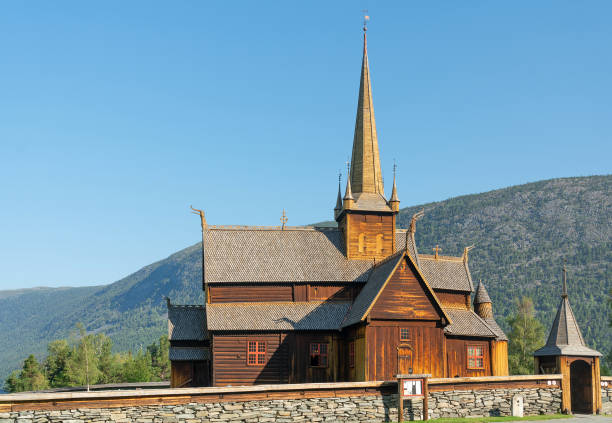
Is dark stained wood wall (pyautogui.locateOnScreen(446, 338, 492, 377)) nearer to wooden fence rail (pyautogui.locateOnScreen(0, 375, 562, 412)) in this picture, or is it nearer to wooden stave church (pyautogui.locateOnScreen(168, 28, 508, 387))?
wooden stave church (pyautogui.locateOnScreen(168, 28, 508, 387))

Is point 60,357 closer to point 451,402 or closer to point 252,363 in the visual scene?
point 252,363

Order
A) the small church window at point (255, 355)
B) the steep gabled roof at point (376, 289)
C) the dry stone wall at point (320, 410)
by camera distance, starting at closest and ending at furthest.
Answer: the dry stone wall at point (320, 410) < the steep gabled roof at point (376, 289) < the small church window at point (255, 355)

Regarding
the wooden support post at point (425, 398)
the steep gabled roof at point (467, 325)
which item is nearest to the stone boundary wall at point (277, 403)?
the wooden support post at point (425, 398)

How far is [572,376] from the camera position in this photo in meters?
41.7

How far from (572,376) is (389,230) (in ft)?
48.0

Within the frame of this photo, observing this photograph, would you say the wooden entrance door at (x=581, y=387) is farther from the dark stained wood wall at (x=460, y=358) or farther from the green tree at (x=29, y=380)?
the green tree at (x=29, y=380)

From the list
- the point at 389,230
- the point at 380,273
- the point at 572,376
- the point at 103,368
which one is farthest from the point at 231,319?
the point at 103,368

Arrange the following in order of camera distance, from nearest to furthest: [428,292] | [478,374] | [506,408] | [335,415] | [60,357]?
[335,415] < [506,408] < [428,292] < [478,374] < [60,357]

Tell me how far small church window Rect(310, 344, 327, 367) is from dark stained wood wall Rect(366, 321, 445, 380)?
202 inches

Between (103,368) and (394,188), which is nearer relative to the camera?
(394,188)

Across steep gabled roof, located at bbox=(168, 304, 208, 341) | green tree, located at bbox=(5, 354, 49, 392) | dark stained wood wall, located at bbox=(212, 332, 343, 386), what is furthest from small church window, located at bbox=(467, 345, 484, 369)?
green tree, located at bbox=(5, 354, 49, 392)

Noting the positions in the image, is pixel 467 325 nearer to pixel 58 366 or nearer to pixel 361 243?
pixel 361 243

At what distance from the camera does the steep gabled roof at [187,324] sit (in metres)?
46.3

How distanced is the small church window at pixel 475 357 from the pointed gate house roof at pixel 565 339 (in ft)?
21.7
